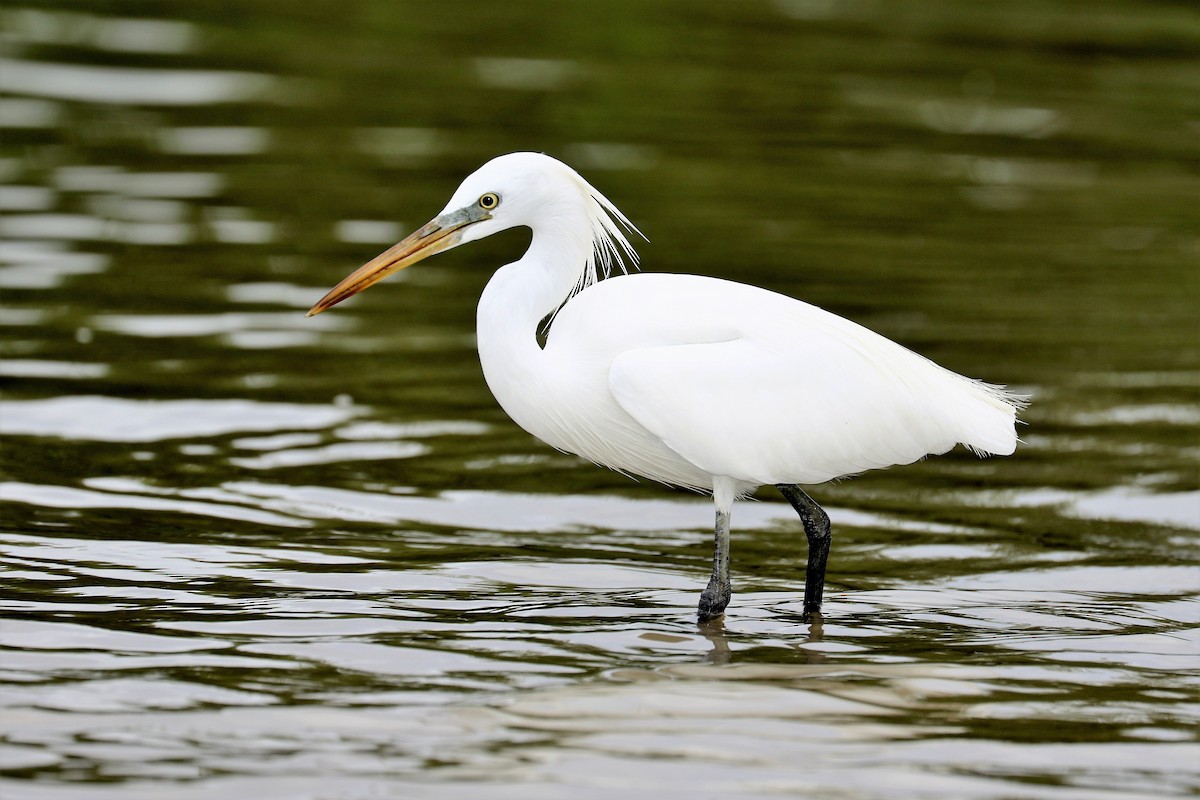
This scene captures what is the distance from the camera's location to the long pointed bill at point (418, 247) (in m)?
7.88

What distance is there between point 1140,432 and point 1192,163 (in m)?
7.97

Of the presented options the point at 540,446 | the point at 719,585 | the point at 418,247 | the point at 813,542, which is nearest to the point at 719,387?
the point at 719,585

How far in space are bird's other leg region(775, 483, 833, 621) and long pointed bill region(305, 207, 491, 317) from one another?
173 cm

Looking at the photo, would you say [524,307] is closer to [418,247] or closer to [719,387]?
[418,247]

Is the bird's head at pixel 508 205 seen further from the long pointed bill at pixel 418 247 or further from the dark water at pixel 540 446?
the dark water at pixel 540 446

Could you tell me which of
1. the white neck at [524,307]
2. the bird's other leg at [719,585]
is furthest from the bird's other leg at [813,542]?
the white neck at [524,307]

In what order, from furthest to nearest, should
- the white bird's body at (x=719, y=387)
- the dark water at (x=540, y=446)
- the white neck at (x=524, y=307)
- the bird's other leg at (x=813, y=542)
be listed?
the bird's other leg at (x=813, y=542)
the white neck at (x=524, y=307)
the white bird's body at (x=719, y=387)
the dark water at (x=540, y=446)

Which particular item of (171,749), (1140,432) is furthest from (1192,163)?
(171,749)

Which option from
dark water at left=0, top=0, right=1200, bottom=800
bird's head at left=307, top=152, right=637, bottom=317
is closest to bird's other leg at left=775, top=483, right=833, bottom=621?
dark water at left=0, top=0, right=1200, bottom=800

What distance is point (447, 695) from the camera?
6465 millimetres

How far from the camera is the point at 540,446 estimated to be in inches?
425

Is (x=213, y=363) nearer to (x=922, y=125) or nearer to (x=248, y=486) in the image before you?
(x=248, y=486)

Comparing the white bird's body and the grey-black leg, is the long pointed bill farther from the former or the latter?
the grey-black leg

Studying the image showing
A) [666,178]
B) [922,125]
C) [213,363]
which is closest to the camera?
[213,363]
